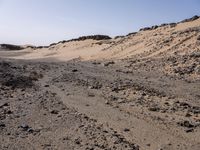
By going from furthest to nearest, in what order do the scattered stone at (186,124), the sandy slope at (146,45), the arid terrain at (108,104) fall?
the sandy slope at (146,45), the scattered stone at (186,124), the arid terrain at (108,104)

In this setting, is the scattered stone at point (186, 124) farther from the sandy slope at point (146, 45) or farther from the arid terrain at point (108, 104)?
the sandy slope at point (146, 45)

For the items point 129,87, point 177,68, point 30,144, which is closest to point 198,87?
point 129,87

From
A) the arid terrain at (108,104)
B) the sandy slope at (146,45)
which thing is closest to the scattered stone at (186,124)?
the arid terrain at (108,104)

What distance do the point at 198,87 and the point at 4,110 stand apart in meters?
7.39

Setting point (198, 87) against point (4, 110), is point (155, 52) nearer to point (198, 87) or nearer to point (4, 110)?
point (198, 87)

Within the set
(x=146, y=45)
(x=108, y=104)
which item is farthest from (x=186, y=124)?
(x=146, y=45)

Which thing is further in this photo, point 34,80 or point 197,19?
point 197,19

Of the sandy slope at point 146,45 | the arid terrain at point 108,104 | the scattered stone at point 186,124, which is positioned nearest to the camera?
the arid terrain at point 108,104

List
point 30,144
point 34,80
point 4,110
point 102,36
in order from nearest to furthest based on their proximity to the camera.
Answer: point 30,144 → point 4,110 → point 34,80 → point 102,36

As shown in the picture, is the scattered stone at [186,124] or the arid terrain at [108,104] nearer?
the arid terrain at [108,104]

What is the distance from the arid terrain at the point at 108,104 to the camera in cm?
1077

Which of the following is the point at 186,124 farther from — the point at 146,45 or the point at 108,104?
the point at 146,45

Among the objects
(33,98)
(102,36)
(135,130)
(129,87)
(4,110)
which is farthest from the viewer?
(102,36)

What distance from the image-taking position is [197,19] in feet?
113
